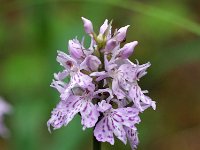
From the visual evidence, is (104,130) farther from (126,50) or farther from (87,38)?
(87,38)

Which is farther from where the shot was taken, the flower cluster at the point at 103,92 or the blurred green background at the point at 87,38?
the blurred green background at the point at 87,38

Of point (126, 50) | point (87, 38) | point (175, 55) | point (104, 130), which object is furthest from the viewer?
point (175, 55)

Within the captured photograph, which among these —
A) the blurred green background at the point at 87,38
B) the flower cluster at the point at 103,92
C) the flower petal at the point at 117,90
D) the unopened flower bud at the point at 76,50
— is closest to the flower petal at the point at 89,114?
the flower cluster at the point at 103,92

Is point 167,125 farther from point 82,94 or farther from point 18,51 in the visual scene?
point 82,94

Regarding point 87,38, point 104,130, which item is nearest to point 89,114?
point 104,130

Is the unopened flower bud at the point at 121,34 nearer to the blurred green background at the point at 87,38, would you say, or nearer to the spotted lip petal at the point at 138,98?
the spotted lip petal at the point at 138,98

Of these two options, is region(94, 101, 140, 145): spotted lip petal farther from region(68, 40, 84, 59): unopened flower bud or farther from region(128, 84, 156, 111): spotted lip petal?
region(68, 40, 84, 59): unopened flower bud

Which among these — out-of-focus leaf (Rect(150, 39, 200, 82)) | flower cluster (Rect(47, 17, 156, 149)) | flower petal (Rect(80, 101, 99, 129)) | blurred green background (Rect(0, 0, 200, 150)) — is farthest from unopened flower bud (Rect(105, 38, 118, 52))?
out-of-focus leaf (Rect(150, 39, 200, 82))
